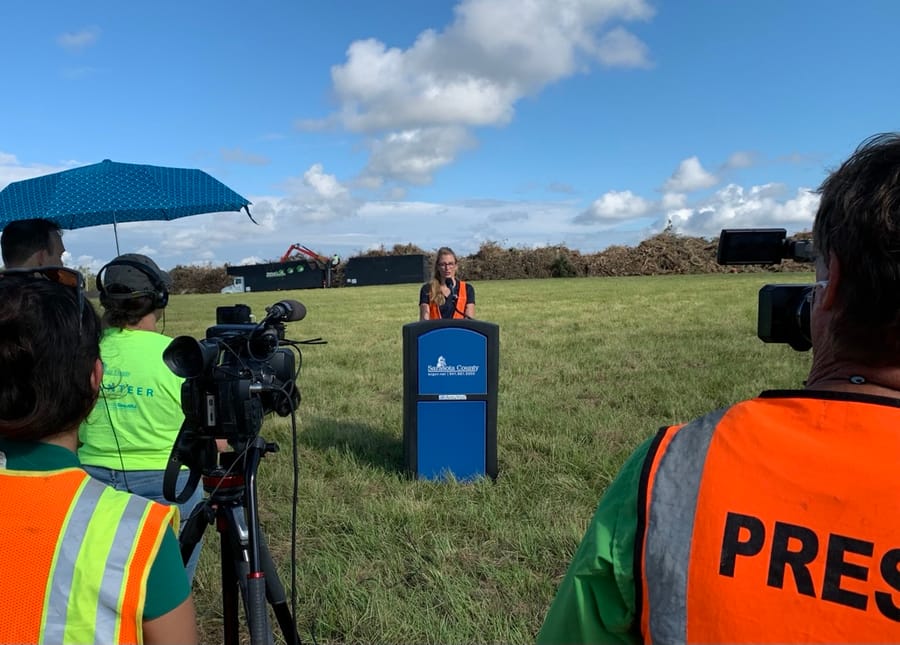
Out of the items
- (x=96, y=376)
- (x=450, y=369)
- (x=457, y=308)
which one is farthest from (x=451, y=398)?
(x=96, y=376)

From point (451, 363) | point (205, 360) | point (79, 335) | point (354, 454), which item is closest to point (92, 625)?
point (79, 335)

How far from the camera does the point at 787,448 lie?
3.12 ft

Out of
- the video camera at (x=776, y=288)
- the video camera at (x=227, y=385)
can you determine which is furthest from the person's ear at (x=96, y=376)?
the video camera at (x=776, y=288)

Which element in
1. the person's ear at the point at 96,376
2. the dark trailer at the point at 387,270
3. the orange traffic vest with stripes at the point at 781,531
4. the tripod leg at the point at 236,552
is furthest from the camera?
the dark trailer at the point at 387,270

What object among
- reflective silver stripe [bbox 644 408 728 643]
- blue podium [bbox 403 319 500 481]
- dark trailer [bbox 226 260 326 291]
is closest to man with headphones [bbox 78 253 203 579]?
blue podium [bbox 403 319 500 481]

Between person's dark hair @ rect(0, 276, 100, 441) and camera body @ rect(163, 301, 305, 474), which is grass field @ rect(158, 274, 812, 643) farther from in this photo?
person's dark hair @ rect(0, 276, 100, 441)

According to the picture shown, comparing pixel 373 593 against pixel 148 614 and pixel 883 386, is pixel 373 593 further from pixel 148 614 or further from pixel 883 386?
pixel 883 386

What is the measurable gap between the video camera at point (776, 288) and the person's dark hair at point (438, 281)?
5367mm

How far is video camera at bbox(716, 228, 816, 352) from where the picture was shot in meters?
1.33

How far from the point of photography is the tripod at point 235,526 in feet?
7.18

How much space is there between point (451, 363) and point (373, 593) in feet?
6.32

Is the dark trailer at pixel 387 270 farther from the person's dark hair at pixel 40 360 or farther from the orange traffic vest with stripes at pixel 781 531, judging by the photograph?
the orange traffic vest with stripes at pixel 781 531

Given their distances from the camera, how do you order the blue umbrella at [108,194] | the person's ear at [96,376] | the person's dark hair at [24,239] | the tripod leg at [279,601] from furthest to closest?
the blue umbrella at [108,194] < the person's dark hair at [24,239] < the tripod leg at [279,601] < the person's ear at [96,376]

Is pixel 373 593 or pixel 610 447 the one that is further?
pixel 610 447
